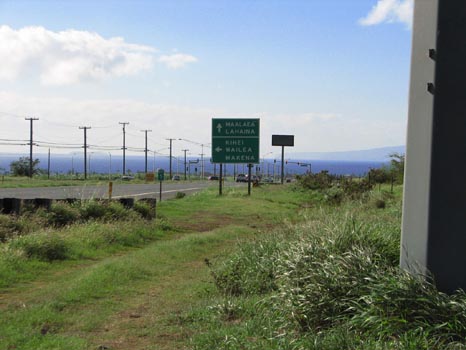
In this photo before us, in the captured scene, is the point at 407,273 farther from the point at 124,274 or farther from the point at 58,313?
the point at 124,274

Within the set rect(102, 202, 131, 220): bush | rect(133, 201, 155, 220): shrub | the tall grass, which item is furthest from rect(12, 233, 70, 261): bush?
rect(133, 201, 155, 220): shrub

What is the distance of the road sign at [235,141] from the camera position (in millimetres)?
32781

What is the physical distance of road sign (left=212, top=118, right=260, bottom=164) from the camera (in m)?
32.8

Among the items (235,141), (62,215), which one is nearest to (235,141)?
(235,141)

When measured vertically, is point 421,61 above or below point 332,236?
above

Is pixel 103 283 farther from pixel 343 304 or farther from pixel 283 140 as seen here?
pixel 283 140

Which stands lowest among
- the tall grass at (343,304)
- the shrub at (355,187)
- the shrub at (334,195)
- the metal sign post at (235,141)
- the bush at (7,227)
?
the shrub at (334,195)

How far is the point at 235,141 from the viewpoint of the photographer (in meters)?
32.9

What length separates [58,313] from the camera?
741 cm

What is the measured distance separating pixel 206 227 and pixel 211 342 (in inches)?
524

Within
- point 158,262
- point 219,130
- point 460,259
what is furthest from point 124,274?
point 219,130

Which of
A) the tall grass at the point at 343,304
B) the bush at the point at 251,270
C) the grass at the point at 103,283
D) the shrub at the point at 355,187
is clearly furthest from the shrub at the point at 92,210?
the shrub at the point at 355,187

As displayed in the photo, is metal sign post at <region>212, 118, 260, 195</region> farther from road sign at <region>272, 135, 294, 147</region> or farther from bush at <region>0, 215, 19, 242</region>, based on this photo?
road sign at <region>272, 135, 294, 147</region>

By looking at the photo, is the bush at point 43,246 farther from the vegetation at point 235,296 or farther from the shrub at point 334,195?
the shrub at point 334,195
